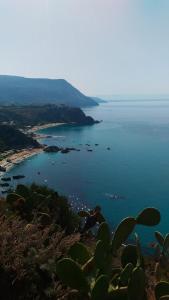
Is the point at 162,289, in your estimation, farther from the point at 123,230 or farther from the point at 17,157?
the point at 17,157

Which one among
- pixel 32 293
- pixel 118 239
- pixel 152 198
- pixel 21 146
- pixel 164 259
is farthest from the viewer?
pixel 21 146

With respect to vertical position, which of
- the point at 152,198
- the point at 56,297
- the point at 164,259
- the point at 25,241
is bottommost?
the point at 152,198

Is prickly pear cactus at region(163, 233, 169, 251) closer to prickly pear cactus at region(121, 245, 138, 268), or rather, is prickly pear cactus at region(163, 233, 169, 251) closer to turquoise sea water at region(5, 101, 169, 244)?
prickly pear cactus at region(121, 245, 138, 268)

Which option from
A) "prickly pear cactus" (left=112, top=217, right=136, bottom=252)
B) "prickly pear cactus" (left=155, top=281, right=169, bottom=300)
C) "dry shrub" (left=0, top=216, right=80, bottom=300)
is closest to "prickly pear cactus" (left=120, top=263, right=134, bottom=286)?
"prickly pear cactus" (left=155, top=281, right=169, bottom=300)

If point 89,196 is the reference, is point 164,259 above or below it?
above

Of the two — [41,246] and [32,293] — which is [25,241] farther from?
[32,293]

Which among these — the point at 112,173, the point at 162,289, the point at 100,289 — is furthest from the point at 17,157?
the point at 100,289

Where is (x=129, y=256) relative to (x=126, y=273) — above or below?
below

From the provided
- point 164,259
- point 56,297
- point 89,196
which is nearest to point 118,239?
point 56,297
